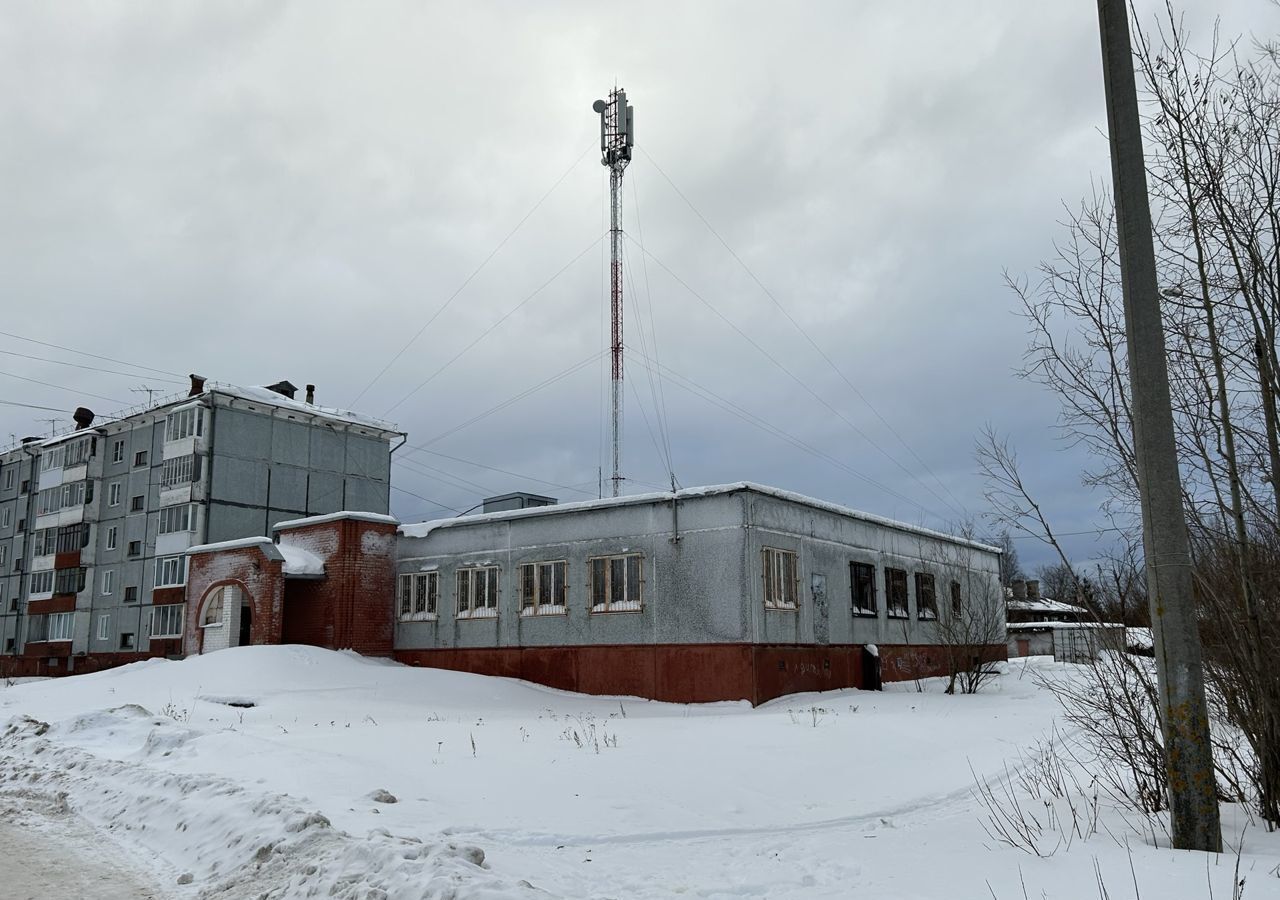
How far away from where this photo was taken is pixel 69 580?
52875 mm

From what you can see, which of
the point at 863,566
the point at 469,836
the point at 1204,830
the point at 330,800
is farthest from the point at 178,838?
the point at 863,566

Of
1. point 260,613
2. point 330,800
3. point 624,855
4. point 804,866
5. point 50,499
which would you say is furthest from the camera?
point 50,499

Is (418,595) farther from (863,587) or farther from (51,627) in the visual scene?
(51,627)

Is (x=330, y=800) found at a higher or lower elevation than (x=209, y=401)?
lower

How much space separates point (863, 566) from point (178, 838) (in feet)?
74.2

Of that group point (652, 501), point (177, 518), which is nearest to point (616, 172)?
point (652, 501)

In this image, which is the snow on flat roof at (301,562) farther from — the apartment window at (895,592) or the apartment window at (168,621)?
the apartment window at (168,621)

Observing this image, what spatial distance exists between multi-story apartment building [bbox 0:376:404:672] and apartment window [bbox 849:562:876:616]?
32304 mm

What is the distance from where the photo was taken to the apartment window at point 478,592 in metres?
27.0

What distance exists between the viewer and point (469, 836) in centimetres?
807

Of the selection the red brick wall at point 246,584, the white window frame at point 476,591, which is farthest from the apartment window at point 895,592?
the red brick wall at point 246,584

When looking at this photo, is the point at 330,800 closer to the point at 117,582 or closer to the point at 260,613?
the point at 260,613

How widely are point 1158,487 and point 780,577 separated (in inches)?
688

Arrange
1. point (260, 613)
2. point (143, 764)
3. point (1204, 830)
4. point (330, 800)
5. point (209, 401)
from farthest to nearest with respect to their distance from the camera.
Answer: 1. point (209, 401)
2. point (260, 613)
3. point (143, 764)
4. point (330, 800)
5. point (1204, 830)
